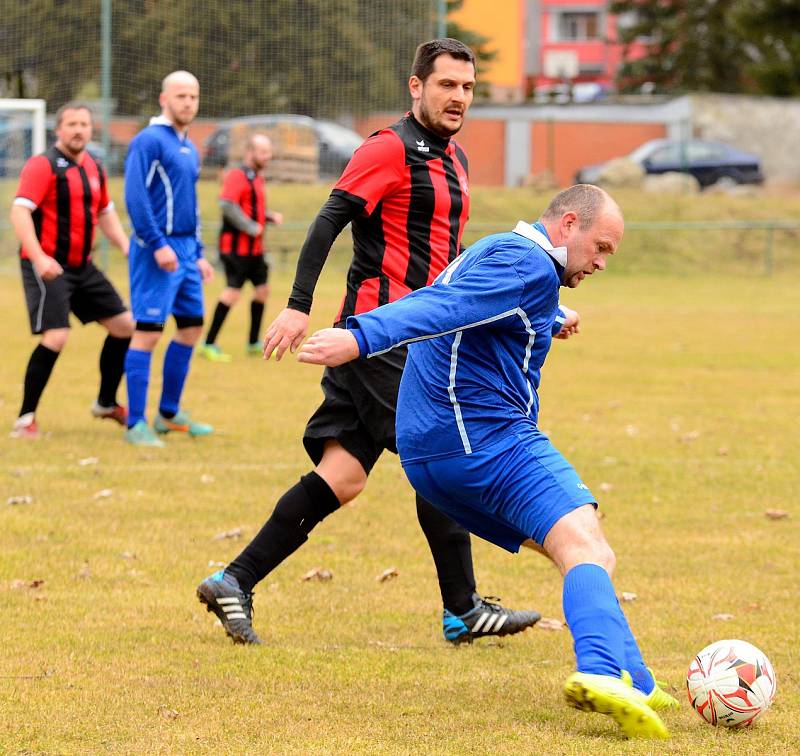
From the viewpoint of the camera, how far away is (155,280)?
8.78 meters

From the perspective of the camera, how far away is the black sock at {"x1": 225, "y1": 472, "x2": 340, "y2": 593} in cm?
492

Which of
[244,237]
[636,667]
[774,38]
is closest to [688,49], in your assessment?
[774,38]

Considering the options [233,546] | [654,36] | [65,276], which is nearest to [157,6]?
[65,276]

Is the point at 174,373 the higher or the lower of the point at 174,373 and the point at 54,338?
the lower

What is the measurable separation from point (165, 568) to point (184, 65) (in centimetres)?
1919

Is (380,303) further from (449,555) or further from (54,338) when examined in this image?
(54,338)

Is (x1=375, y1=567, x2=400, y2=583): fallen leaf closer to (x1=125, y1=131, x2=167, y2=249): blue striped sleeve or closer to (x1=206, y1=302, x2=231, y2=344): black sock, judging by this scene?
(x1=125, y1=131, x2=167, y2=249): blue striped sleeve

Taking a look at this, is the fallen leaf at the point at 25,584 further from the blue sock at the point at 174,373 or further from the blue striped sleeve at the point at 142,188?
the blue sock at the point at 174,373

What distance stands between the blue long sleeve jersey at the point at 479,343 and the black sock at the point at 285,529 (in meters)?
0.92

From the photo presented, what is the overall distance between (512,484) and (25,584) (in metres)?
2.57

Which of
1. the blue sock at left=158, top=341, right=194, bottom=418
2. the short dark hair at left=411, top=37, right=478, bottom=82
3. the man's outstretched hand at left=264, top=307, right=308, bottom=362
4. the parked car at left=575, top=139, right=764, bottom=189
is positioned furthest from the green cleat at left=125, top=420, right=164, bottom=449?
the parked car at left=575, top=139, right=764, bottom=189

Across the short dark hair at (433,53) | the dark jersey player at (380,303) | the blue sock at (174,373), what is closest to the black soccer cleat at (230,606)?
the dark jersey player at (380,303)

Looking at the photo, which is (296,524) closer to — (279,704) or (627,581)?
(279,704)

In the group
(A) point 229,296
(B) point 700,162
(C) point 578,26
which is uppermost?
(C) point 578,26
